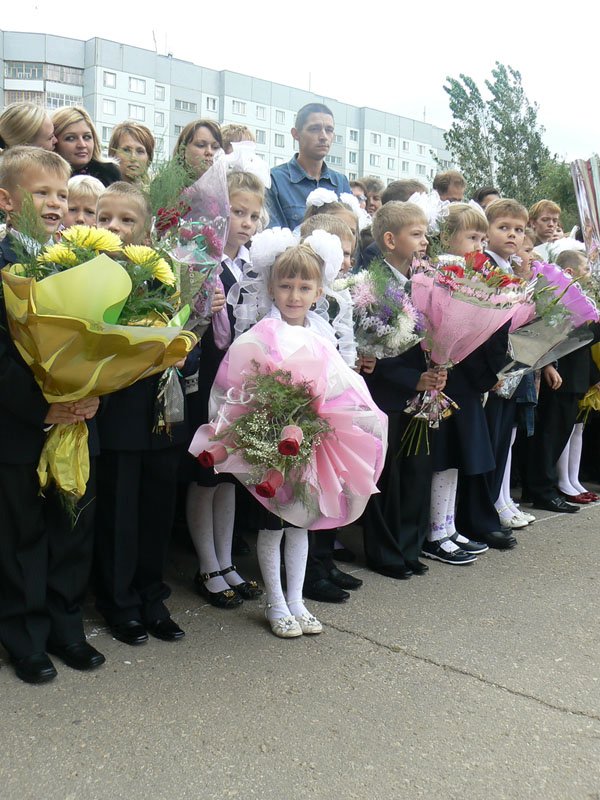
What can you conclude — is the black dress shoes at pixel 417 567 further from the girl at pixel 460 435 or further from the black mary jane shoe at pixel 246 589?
the black mary jane shoe at pixel 246 589

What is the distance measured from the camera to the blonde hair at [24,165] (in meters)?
3.41

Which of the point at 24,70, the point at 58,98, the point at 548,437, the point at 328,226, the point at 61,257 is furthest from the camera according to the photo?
the point at 24,70

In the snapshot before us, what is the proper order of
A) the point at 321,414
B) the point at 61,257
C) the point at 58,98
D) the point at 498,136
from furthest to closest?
1. the point at 58,98
2. the point at 498,136
3. the point at 321,414
4. the point at 61,257

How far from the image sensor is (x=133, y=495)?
3.75m

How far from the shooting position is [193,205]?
381 centimetres

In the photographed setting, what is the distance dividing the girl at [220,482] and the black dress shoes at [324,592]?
25 centimetres

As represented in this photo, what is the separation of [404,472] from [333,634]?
4.18 ft

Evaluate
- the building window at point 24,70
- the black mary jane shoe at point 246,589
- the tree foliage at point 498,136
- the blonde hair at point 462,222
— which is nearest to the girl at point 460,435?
the blonde hair at point 462,222

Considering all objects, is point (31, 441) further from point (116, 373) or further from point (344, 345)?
point (344, 345)

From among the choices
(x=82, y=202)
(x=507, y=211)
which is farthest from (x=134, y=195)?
(x=507, y=211)

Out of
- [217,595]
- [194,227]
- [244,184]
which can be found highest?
[244,184]

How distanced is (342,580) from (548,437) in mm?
2700

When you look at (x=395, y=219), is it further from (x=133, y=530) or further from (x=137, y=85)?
(x=137, y=85)

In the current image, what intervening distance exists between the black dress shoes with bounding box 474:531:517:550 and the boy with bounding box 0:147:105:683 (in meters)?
2.74
